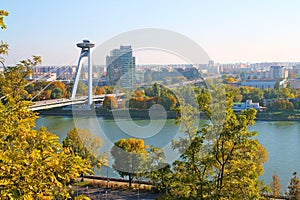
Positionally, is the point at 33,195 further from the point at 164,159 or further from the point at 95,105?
the point at 95,105

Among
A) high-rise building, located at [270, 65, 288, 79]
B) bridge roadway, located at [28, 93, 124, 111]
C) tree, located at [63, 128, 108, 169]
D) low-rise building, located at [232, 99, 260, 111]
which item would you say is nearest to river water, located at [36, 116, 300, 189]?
tree, located at [63, 128, 108, 169]

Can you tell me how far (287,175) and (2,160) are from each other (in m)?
3.40

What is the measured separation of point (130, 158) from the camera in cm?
311

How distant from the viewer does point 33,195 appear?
27.7 inches

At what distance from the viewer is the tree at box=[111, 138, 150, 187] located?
286 centimetres

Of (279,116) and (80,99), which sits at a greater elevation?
(80,99)

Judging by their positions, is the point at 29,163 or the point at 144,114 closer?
the point at 29,163

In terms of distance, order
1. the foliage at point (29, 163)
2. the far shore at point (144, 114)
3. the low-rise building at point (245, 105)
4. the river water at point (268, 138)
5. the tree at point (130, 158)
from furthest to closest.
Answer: the low-rise building at point (245, 105) < the far shore at point (144, 114) < the river water at point (268, 138) < the tree at point (130, 158) < the foliage at point (29, 163)

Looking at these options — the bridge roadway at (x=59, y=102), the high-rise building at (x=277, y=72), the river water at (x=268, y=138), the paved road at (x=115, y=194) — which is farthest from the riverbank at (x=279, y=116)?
the high-rise building at (x=277, y=72)

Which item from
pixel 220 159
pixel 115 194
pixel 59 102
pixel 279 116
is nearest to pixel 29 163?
pixel 220 159

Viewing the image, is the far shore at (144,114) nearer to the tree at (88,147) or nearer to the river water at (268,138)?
the river water at (268,138)

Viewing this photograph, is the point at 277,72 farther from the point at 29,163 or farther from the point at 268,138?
the point at 29,163

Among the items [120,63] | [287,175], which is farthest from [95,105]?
[287,175]

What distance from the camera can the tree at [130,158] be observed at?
9.39 feet
